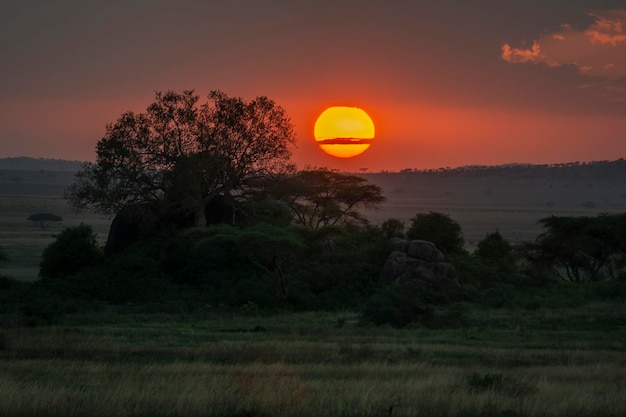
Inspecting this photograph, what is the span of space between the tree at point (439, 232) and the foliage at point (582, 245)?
7.31 metres

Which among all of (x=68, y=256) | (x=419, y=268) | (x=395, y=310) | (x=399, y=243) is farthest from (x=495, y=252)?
(x=68, y=256)

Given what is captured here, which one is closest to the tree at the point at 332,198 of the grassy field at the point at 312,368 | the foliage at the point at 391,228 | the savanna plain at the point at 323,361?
the foliage at the point at 391,228

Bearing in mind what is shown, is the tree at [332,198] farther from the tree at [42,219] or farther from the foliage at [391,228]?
the tree at [42,219]

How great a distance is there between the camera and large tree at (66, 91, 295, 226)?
48.6 metres

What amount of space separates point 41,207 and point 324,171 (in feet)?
435

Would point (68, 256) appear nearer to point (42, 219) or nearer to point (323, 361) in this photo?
point (323, 361)

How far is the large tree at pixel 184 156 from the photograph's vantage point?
48.6 metres

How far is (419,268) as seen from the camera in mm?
41750

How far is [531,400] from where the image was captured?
14195mm

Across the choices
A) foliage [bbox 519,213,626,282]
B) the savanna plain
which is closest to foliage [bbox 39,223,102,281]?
the savanna plain

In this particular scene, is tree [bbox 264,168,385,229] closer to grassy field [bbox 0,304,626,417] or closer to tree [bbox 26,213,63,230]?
grassy field [bbox 0,304,626,417]

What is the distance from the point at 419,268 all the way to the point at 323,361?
71.2 ft

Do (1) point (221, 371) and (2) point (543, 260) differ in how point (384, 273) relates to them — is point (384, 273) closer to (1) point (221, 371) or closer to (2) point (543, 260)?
(2) point (543, 260)

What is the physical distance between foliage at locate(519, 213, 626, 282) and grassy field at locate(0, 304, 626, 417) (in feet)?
61.1
